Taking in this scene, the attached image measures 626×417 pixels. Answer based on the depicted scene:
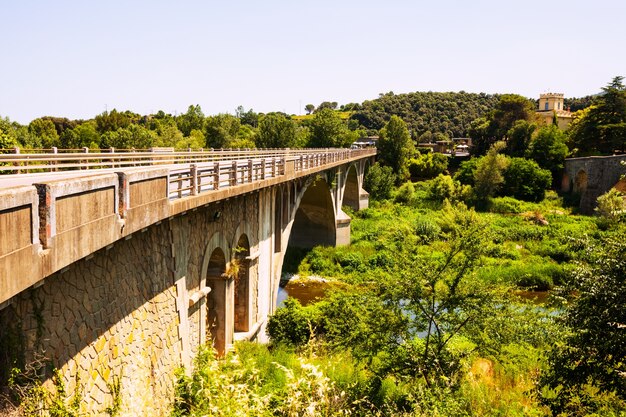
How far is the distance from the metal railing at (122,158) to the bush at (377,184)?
57.4ft

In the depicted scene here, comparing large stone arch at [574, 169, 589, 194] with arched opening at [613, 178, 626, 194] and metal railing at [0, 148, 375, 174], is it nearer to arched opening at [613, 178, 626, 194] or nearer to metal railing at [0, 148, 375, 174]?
arched opening at [613, 178, 626, 194]

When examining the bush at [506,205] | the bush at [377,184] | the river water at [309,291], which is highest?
the bush at [377,184]

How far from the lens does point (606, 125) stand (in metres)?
54.2

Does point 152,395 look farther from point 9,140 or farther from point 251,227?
point 9,140

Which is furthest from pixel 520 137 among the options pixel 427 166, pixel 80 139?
pixel 80 139

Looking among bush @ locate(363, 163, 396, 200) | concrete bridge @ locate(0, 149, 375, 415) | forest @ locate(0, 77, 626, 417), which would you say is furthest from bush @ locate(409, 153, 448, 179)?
concrete bridge @ locate(0, 149, 375, 415)

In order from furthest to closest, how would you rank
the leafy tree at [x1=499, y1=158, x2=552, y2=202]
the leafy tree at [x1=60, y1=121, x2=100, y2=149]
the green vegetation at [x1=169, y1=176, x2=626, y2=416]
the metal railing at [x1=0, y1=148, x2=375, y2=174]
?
the leafy tree at [x1=60, y1=121, x2=100, y2=149]
the leafy tree at [x1=499, y1=158, x2=552, y2=202]
the metal railing at [x1=0, y1=148, x2=375, y2=174]
the green vegetation at [x1=169, y1=176, x2=626, y2=416]

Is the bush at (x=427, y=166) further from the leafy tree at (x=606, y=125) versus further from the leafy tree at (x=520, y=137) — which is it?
the leafy tree at (x=606, y=125)

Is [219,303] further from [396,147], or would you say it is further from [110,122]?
[110,122]

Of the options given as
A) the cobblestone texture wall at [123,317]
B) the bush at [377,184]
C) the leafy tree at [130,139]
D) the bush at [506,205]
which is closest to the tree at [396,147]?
the bush at [377,184]

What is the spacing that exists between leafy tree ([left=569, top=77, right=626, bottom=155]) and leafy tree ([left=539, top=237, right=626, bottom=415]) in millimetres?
50644

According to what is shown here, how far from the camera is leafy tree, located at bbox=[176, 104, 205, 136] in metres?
87.1

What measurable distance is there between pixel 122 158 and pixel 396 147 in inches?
2084

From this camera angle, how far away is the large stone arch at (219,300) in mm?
12711
